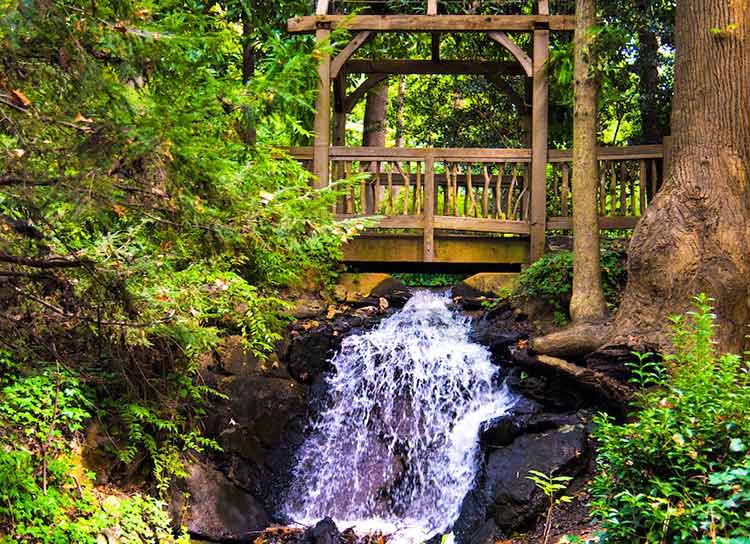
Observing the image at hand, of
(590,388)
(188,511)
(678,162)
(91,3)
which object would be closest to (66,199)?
(91,3)

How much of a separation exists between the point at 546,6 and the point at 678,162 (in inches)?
174

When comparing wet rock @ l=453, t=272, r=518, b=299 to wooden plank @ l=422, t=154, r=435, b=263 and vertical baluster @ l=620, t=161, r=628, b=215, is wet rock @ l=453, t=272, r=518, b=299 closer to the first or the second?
wooden plank @ l=422, t=154, r=435, b=263

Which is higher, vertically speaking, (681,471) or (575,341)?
Result: (575,341)

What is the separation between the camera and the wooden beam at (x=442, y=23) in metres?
10.1

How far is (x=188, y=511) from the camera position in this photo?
21.8 feet

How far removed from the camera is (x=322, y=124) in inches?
400

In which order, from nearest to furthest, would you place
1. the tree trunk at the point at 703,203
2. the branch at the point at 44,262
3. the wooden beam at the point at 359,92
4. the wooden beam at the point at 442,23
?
1. the branch at the point at 44,262
2. the tree trunk at the point at 703,203
3. the wooden beam at the point at 442,23
4. the wooden beam at the point at 359,92

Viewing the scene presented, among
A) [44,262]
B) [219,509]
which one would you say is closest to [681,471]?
[44,262]

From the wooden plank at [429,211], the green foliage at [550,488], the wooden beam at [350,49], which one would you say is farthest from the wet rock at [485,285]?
the green foliage at [550,488]

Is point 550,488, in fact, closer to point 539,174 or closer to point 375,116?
point 539,174

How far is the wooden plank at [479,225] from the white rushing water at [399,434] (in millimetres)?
1783

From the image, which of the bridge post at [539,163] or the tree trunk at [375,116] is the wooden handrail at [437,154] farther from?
the tree trunk at [375,116]

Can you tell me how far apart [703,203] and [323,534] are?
468 centimetres

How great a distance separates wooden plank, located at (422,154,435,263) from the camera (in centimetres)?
990
